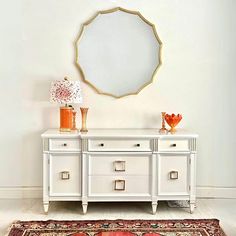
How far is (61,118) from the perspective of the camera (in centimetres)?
414

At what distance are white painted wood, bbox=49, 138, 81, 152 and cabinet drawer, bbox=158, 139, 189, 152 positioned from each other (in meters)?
0.74

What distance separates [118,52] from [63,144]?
1088 millimetres

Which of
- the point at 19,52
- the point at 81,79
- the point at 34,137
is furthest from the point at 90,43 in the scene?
the point at 34,137

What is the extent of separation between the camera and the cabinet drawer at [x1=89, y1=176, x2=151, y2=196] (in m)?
3.92

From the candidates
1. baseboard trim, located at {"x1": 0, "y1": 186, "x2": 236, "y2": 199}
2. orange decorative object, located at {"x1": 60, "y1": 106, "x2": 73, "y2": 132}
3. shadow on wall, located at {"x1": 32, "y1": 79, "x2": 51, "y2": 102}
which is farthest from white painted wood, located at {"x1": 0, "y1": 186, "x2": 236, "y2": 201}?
shadow on wall, located at {"x1": 32, "y1": 79, "x2": 51, "y2": 102}

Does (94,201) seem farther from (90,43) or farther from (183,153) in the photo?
(90,43)

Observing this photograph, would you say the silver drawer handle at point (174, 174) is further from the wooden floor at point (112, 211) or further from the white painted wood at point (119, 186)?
the wooden floor at point (112, 211)

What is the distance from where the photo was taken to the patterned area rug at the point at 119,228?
11.2 feet

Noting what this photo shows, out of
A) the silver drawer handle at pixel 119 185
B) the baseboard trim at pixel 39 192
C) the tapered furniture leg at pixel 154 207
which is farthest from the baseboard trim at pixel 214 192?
the silver drawer handle at pixel 119 185

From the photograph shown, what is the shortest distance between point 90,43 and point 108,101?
1.95 feet

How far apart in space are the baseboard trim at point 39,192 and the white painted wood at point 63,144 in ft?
2.29

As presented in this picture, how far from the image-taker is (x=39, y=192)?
441 centimetres

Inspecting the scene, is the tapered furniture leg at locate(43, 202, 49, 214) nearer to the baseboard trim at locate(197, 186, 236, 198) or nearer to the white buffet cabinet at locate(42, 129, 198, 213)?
the white buffet cabinet at locate(42, 129, 198, 213)

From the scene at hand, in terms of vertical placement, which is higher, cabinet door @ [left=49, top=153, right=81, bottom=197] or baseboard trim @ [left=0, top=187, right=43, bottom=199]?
cabinet door @ [left=49, top=153, right=81, bottom=197]
